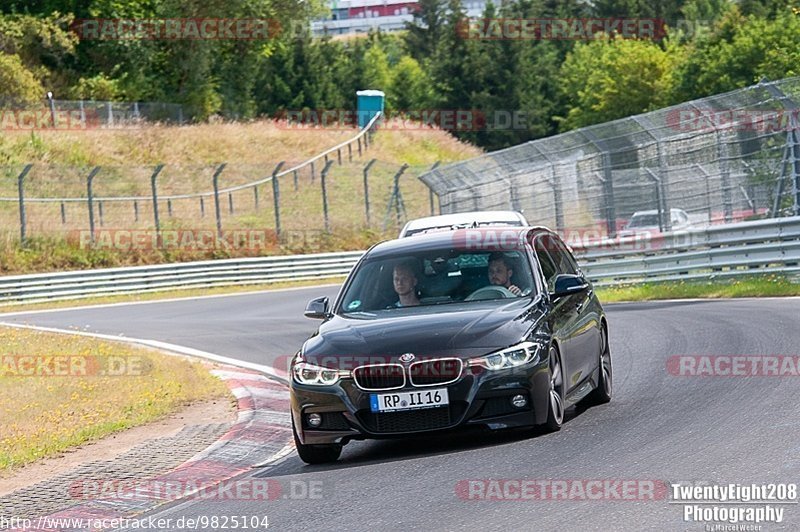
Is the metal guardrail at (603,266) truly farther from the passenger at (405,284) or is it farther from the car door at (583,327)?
the passenger at (405,284)

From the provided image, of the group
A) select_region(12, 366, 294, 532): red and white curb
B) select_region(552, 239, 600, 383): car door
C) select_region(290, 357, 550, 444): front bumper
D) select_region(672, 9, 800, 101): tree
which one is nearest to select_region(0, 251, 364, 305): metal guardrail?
select_region(12, 366, 294, 532): red and white curb

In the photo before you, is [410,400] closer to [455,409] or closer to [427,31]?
[455,409]

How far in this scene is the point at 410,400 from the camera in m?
8.49

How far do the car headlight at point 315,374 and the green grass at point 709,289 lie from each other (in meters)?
11.8

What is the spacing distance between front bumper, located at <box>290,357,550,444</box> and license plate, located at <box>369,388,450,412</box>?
0.10ft

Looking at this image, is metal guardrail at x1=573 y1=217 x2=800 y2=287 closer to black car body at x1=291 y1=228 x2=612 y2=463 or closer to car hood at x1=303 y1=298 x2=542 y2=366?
black car body at x1=291 y1=228 x2=612 y2=463

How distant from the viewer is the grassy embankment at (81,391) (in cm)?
1109

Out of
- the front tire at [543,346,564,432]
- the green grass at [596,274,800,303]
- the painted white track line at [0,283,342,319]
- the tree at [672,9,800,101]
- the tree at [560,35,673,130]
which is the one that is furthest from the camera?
the tree at [560,35,673,130]

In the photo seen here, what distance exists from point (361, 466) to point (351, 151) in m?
55.6

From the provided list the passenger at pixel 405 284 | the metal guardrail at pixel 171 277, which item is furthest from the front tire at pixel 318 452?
the metal guardrail at pixel 171 277

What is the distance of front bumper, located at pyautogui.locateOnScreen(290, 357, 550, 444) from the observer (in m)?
8.49

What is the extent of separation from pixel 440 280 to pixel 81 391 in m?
5.53

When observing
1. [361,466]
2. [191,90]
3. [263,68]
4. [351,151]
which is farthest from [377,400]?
[263,68]

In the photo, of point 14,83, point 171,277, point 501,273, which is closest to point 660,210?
point 501,273
